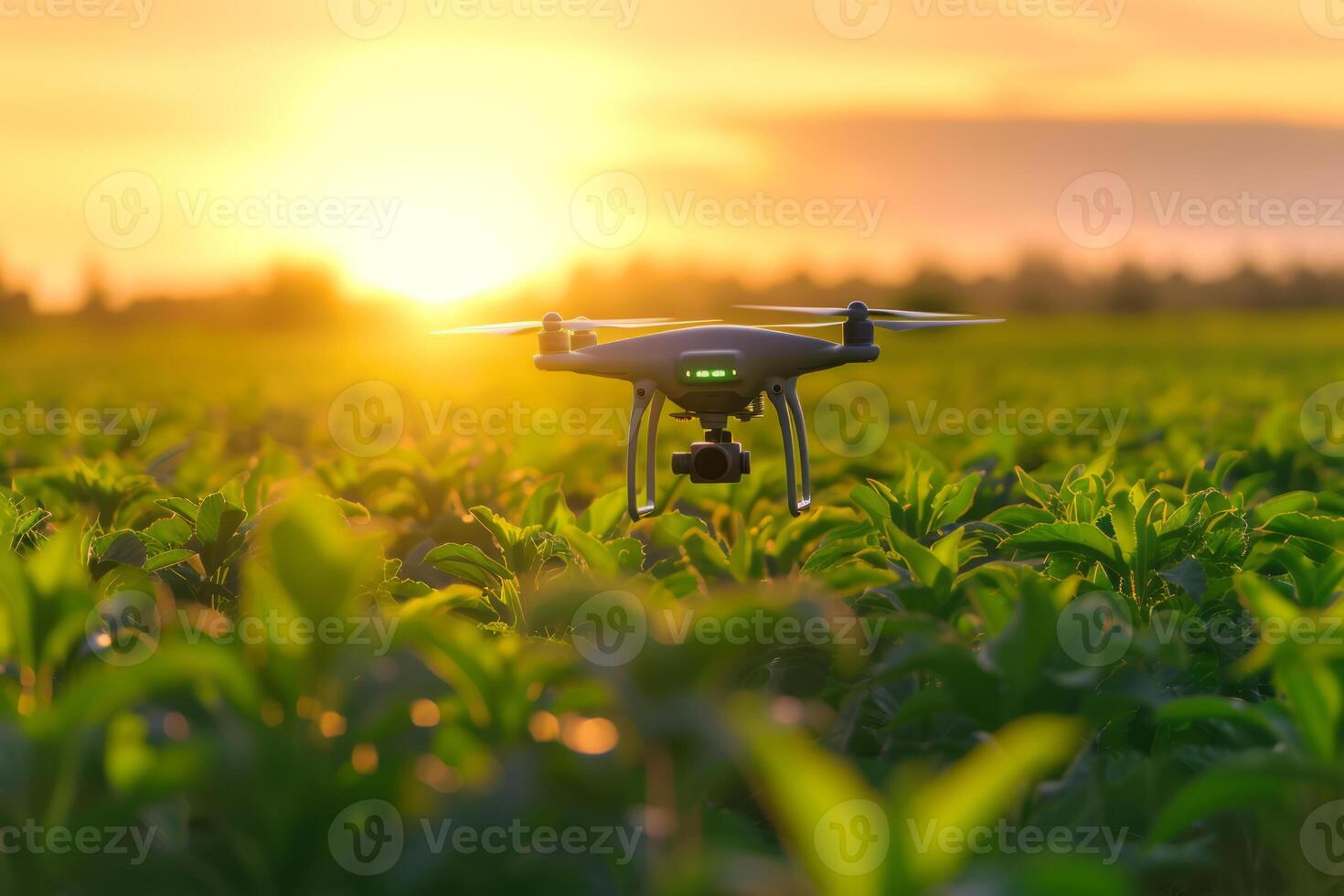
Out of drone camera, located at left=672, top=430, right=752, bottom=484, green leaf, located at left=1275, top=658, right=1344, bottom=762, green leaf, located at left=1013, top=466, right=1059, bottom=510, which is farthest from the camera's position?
green leaf, located at left=1013, top=466, right=1059, bottom=510

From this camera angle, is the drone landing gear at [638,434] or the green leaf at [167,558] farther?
the green leaf at [167,558]

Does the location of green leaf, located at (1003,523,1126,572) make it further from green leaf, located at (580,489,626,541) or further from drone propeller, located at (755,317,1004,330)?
green leaf, located at (580,489,626,541)

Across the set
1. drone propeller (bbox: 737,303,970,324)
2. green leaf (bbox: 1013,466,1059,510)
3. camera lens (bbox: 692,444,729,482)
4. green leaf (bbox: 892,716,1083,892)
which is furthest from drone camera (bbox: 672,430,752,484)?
green leaf (bbox: 892,716,1083,892)

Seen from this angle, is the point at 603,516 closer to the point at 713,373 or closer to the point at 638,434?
the point at 638,434

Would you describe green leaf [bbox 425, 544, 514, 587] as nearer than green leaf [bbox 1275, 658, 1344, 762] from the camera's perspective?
No

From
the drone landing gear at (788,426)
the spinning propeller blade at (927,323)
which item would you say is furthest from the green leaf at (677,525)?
the spinning propeller blade at (927,323)

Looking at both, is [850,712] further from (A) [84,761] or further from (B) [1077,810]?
(A) [84,761]

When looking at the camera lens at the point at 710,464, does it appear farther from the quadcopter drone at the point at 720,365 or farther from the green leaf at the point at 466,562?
the green leaf at the point at 466,562

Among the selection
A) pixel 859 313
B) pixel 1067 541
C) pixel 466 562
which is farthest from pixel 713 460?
pixel 1067 541
